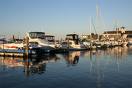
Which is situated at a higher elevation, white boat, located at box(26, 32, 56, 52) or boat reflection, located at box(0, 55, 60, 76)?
white boat, located at box(26, 32, 56, 52)

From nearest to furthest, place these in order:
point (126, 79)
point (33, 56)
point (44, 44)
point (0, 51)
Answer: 1. point (126, 79)
2. point (33, 56)
3. point (0, 51)
4. point (44, 44)

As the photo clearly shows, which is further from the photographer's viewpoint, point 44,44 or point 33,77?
point 44,44

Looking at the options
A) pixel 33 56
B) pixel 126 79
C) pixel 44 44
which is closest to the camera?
pixel 126 79

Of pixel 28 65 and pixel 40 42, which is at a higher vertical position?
pixel 40 42

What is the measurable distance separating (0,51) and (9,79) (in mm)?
33613

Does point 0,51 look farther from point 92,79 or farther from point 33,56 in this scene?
point 92,79

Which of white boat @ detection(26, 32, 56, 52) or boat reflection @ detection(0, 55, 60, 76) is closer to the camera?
boat reflection @ detection(0, 55, 60, 76)

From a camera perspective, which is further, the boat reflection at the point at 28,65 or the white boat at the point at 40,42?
the white boat at the point at 40,42

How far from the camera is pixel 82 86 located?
84.8ft

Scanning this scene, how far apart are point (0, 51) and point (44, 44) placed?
61.6ft

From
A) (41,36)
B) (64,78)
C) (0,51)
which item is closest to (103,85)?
(64,78)

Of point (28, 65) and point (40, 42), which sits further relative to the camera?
point (40, 42)

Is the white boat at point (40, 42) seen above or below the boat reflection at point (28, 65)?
above

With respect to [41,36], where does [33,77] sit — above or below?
below
